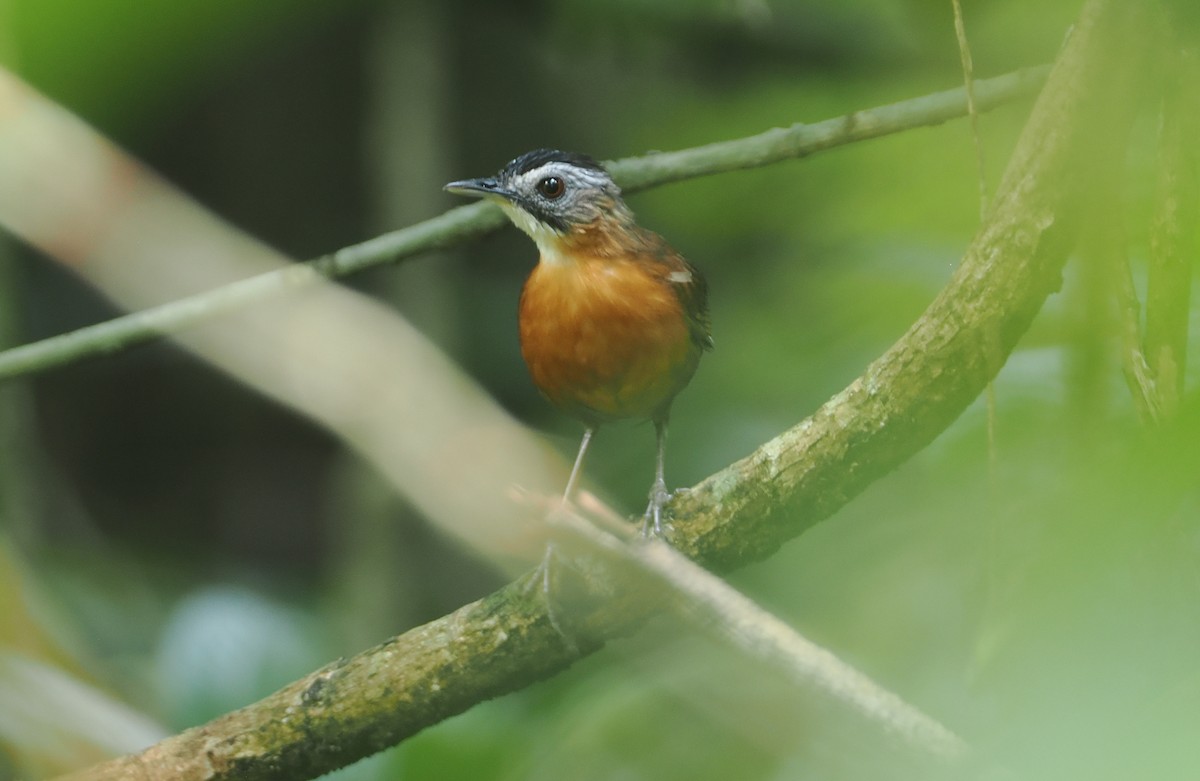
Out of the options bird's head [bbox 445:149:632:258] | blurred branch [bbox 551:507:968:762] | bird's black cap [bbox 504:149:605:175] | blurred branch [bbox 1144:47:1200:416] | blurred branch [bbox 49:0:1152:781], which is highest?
bird's black cap [bbox 504:149:605:175]

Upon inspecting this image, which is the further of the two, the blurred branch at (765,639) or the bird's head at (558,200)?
the bird's head at (558,200)

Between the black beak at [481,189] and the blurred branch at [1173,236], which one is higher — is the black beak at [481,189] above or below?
above

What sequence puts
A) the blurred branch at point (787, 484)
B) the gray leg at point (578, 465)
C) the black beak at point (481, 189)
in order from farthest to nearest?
the black beak at point (481, 189) < the gray leg at point (578, 465) < the blurred branch at point (787, 484)

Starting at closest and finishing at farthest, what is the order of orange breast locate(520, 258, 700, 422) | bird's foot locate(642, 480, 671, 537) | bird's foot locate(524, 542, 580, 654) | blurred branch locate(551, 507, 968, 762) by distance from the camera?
1. blurred branch locate(551, 507, 968, 762)
2. bird's foot locate(642, 480, 671, 537)
3. bird's foot locate(524, 542, 580, 654)
4. orange breast locate(520, 258, 700, 422)

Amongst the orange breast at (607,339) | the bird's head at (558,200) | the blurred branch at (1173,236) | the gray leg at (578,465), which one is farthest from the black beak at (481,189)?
the blurred branch at (1173,236)

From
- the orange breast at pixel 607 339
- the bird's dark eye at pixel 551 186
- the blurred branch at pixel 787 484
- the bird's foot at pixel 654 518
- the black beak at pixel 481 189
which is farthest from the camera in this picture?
the bird's dark eye at pixel 551 186

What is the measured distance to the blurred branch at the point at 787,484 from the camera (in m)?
1.47

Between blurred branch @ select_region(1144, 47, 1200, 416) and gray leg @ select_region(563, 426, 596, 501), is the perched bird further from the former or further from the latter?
blurred branch @ select_region(1144, 47, 1200, 416)

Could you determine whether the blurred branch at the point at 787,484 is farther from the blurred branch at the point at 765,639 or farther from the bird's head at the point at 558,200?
the bird's head at the point at 558,200

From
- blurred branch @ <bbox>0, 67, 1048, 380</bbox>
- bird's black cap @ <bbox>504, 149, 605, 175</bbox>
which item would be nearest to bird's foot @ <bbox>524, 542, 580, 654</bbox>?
blurred branch @ <bbox>0, 67, 1048, 380</bbox>

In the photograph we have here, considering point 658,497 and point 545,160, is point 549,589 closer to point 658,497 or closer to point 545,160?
point 658,497

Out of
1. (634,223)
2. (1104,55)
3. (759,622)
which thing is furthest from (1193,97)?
(634,223)

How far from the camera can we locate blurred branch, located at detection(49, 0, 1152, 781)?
1.47 m

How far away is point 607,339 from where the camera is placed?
269cm
